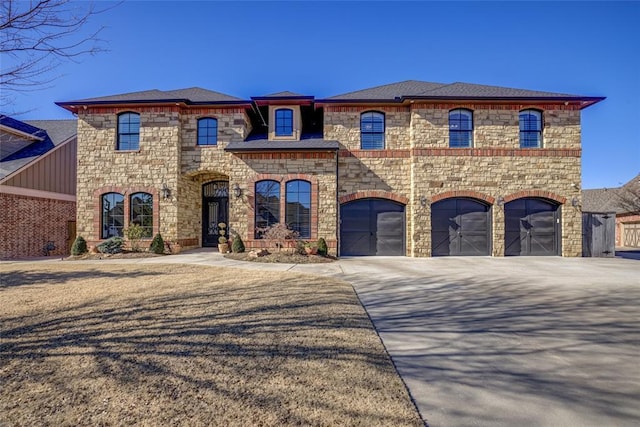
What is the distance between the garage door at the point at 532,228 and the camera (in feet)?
43.3

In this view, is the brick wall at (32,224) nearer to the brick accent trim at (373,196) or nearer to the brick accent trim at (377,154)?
the brick accent trim at (373,196)

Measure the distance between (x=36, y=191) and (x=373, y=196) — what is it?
16595 millimetres

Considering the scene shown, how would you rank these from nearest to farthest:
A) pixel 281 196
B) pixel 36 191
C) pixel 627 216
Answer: pixel 281 196 → pixel 36 191 → pixel 627 216

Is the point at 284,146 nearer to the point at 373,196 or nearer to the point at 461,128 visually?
the point at 373,196

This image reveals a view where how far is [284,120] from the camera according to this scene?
14.0 metres

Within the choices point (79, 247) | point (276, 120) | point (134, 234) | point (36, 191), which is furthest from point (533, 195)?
point (36, 191)

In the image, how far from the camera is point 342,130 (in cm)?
1345

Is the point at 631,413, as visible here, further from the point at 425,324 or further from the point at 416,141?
the point at 416,141

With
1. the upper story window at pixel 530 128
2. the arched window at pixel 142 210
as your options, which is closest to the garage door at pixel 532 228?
the upper story window at pixel 530 128

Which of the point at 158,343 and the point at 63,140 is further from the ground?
the point at 63,140

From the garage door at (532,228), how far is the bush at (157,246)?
619 inches

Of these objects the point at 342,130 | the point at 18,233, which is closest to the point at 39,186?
the point at 18,233

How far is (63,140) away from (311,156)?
14.5 m

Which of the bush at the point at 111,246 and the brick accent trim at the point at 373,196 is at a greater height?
the brick accent trim at the point at 373,196
